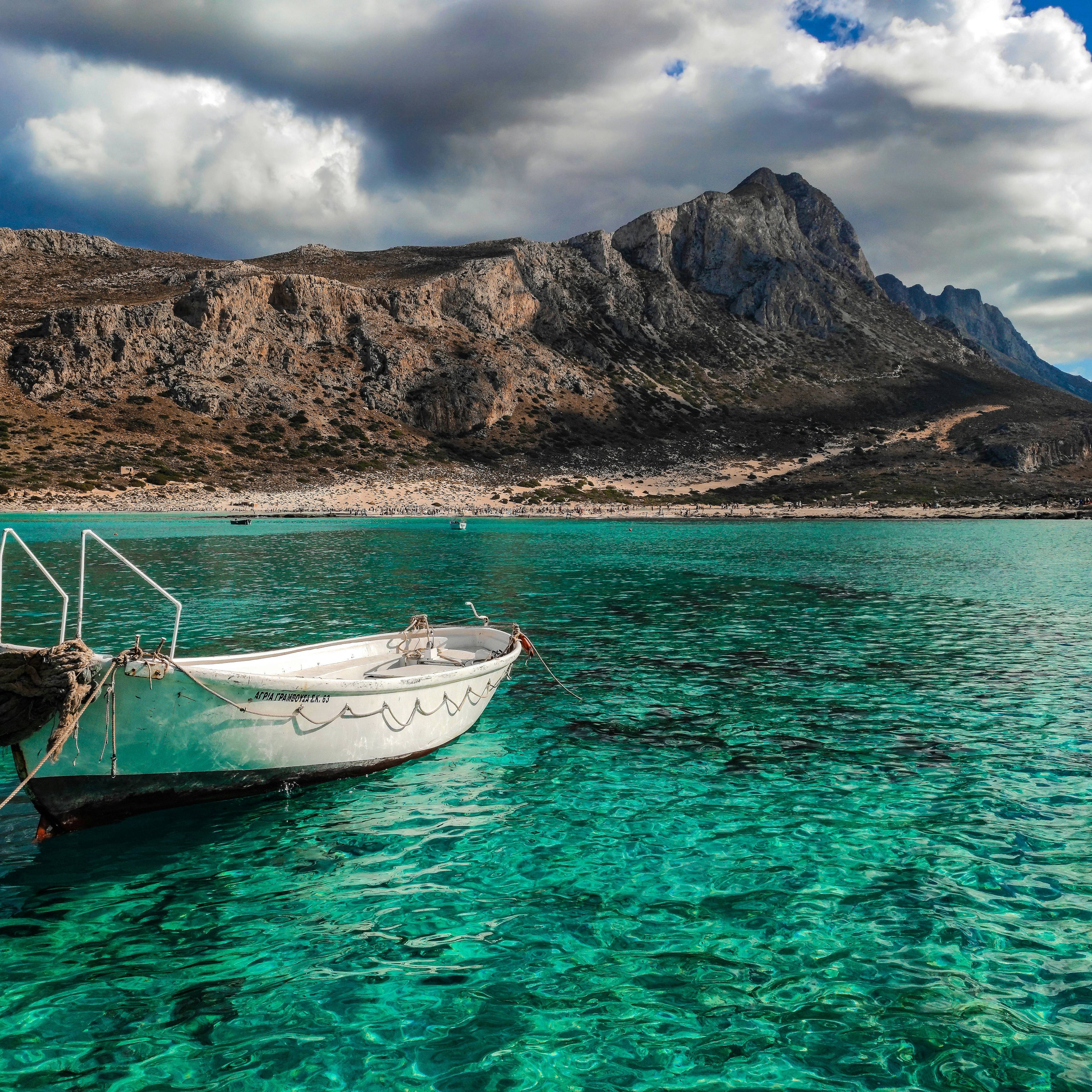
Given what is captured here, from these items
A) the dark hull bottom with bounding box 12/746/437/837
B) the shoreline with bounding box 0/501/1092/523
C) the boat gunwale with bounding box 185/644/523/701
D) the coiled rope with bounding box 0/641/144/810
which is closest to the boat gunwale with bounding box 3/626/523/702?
the boat gunwale with bounding box 185/644/523/701

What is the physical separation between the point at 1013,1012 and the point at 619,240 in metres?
181

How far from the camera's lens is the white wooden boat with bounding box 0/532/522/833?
8.80m

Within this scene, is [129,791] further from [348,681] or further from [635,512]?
[635,512]

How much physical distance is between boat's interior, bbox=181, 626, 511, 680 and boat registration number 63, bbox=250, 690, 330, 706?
1.32 metres

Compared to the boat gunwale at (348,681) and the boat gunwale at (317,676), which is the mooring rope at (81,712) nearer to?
the boat gunwale at (317,676)

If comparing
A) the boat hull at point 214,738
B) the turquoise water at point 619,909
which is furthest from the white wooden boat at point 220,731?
the turquoise water at point 619,909

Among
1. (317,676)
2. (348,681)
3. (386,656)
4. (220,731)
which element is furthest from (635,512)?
(220,731)

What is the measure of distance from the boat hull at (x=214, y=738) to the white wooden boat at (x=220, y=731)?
0.01 m

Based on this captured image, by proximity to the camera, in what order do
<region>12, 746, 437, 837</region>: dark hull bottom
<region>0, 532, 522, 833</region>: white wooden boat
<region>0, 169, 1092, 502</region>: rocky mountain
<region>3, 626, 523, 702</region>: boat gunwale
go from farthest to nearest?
1. <region>0, 169, 1092, 502</region>: rocky mountain
2. <region>3, 626, 523, 702</region>: boat gunwale
3. <region>12, 746, 437, 837</region>: dark hull bottom
4. <region>0, 532, 522, 833</region>: white wooden boat

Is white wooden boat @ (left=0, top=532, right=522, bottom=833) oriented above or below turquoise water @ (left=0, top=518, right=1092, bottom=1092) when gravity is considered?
above

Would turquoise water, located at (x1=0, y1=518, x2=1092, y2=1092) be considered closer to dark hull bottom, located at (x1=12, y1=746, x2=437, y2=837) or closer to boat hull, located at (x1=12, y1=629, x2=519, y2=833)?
dark hull bottom, located at (x1=12, y1=746, x2=437, y2=837)

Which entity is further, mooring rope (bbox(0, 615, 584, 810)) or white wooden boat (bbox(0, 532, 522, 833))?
white wooden boat (bbox(0, 532, 522, 833))

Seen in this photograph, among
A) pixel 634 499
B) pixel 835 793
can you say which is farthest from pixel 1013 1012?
pixel 634 499

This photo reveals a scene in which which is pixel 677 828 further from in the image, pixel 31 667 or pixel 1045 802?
pixel 31 667
